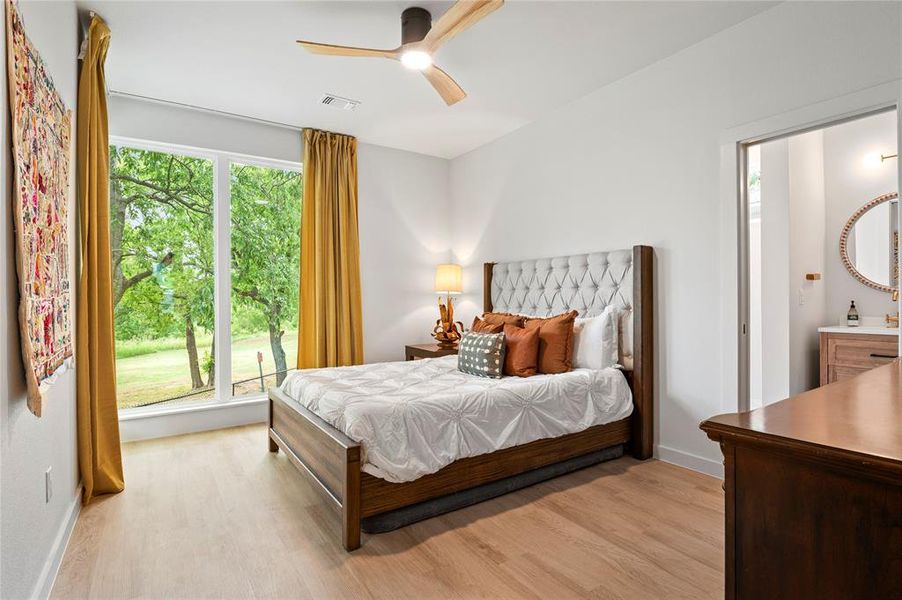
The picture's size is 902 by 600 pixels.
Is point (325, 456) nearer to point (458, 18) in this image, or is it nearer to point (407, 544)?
point (407, 544)

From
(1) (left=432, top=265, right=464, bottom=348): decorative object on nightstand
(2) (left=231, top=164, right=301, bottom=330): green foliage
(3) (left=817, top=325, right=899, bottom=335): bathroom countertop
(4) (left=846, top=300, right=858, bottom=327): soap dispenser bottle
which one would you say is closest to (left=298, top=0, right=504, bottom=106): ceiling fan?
(2) (left=231, top=164, right=301, bottom=330): green foliage

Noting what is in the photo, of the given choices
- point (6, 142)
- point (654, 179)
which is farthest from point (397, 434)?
point (654, 179)

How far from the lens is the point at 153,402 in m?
3.87

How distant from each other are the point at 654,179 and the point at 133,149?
4000 millimetres

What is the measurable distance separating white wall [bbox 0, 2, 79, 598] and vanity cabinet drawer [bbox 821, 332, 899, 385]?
15.1 feet

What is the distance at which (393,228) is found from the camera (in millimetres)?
4938

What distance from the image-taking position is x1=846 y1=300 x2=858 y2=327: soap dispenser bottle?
3.83m

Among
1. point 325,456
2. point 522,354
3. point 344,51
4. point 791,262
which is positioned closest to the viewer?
point 325,456

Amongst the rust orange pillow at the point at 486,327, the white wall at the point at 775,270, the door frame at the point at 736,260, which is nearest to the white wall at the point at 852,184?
the white wall at the point at 775,270

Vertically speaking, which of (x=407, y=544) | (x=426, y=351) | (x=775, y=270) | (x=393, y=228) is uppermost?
(x=393, y=228)

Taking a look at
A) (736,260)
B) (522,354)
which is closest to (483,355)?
(522,354)

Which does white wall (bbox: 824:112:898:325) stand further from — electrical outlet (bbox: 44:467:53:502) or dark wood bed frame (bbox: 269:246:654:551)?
electrical outlet (bbox: 44:467:53:502)

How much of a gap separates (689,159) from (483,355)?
184 centimetres

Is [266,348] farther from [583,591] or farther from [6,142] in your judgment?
[583,591]
